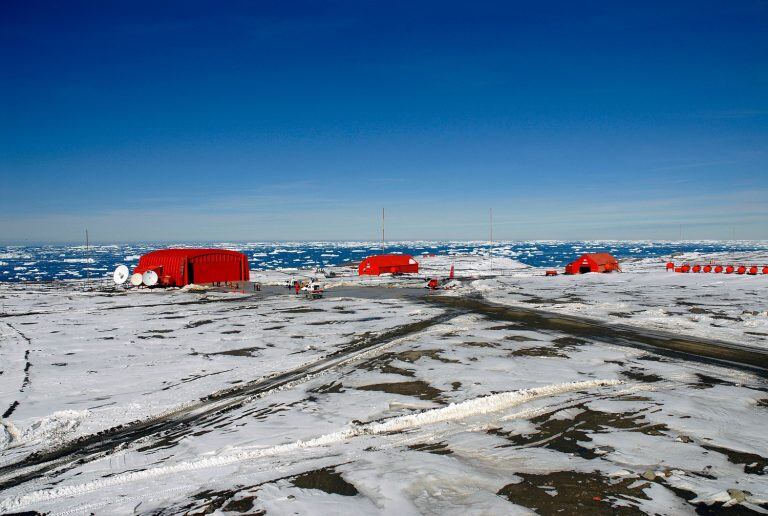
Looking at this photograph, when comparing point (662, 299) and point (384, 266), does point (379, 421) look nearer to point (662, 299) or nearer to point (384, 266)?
point (662, 299)

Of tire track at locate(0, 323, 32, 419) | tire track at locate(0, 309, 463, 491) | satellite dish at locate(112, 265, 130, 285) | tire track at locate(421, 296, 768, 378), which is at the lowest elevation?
tire track at locate(0, 323, 32, 419)

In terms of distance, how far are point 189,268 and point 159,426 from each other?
1499 inches

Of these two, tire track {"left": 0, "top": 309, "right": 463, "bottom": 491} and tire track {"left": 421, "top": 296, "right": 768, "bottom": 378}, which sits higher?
tire track {"left": 421, "top": 296, "right": 768, "bottom": 378}

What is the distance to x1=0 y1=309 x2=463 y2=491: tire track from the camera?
8914 millimetres

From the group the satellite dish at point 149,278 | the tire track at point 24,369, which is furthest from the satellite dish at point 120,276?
the tire track at point 24,369

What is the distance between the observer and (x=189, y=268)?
151ft

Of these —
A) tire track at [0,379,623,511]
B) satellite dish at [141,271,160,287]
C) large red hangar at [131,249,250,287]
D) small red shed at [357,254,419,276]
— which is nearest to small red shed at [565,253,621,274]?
small red shed at [357,254,419,276]

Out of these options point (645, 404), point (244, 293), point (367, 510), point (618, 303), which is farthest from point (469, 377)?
point (244, 293)

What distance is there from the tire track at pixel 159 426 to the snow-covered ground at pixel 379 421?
0.08 m

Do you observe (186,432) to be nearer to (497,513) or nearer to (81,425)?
(81,425)

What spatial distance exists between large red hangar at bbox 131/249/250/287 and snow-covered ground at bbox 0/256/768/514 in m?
22.0

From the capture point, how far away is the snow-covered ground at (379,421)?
7297 mm

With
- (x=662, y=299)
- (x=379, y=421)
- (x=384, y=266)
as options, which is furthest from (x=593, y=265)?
(x=379, y=421)

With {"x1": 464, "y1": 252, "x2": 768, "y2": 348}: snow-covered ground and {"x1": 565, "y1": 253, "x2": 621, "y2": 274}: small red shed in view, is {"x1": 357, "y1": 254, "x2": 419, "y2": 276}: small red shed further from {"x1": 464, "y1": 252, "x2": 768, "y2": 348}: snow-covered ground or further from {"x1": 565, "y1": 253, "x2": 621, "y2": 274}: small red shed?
{"x1": 565, "y1": 253, "x2": 621, "y2": 274}: small red shed
